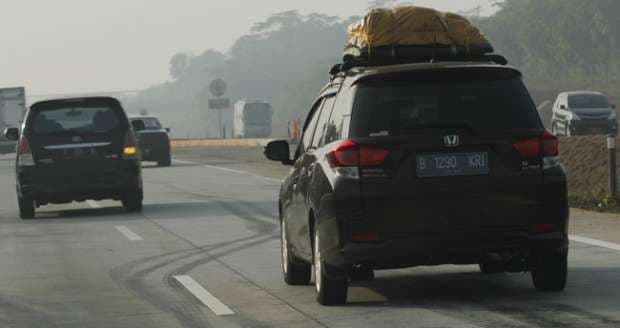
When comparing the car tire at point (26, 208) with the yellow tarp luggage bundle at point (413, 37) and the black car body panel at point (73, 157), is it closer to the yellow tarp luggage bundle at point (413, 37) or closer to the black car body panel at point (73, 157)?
the black car body panel at point (73, 157)

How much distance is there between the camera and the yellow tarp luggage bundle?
11766 mm

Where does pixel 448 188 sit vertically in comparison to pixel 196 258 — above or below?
above

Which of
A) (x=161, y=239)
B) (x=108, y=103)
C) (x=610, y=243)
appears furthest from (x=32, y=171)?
(x=610, y=243)

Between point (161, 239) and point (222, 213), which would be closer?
point (161, 239)

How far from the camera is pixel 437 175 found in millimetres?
9719

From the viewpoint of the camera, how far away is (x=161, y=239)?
1725cm

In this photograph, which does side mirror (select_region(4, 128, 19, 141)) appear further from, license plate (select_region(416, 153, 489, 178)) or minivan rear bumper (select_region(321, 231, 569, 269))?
license plate (select_region(416, 153, 489, 178))

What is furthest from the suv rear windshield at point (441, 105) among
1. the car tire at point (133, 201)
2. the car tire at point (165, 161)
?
the car tire at point (165, 161)

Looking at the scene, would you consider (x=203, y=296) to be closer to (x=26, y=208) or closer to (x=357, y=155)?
(x=357, y=155)

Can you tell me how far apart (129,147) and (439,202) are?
1270 cm

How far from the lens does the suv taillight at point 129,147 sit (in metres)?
21.9

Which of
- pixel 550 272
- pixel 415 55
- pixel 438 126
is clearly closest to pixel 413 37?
pixel 415 55

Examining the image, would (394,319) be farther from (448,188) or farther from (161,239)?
(161,239)

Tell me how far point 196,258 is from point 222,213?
6.90 metres
